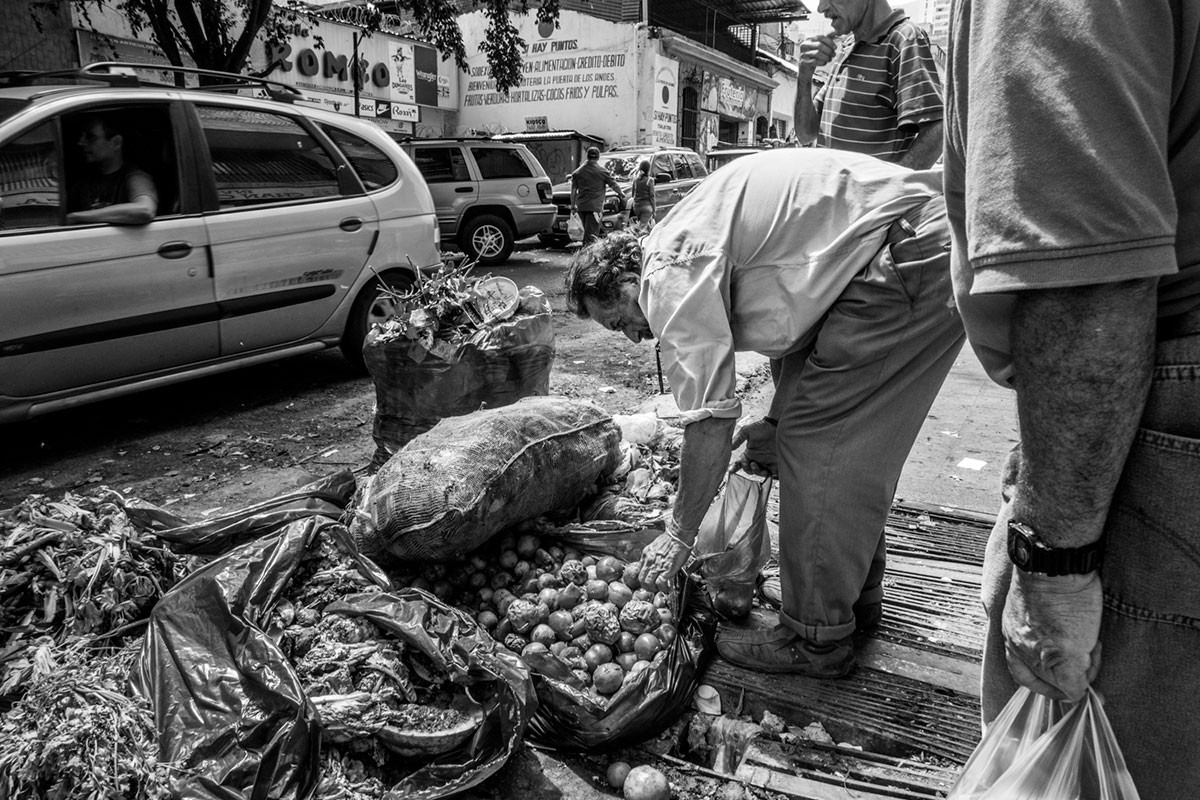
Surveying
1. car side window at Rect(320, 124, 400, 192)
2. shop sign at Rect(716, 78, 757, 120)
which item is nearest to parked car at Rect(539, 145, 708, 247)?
car side window at Rect(320, 124, 400, 192)

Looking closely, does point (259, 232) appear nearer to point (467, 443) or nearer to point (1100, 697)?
point (467, 443)

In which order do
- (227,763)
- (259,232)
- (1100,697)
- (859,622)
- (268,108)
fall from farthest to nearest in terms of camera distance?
1. (268,108)
2. (259,232)
3. (859,622)
4. (227,763)
5. (1100,697)

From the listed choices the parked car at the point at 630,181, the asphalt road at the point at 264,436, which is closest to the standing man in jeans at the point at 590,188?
the parked car at the point at 630,181

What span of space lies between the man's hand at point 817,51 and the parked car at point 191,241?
298cm

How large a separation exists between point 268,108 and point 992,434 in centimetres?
500

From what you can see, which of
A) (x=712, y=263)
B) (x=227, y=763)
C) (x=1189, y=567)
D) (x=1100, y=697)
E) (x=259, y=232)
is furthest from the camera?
(x=259, y=232)

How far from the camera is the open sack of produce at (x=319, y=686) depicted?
188cm

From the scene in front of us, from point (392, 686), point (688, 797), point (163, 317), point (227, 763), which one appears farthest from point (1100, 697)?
point (163, 317)

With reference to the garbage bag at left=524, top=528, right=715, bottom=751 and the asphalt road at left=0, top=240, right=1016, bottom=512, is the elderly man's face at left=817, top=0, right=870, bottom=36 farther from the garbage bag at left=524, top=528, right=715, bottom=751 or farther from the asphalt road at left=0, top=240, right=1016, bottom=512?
the garbage bag at left=524, top=528, right=715, bottom=751

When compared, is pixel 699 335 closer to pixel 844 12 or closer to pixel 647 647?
pixel 647 647

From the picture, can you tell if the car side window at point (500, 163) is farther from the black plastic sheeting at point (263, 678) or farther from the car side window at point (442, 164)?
the black plastic sheeting at point (263, 678)

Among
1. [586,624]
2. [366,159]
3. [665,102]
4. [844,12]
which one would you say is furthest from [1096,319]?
[665,102]

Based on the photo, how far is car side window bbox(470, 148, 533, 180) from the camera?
12.3 metres

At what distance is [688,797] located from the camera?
2090 mm
